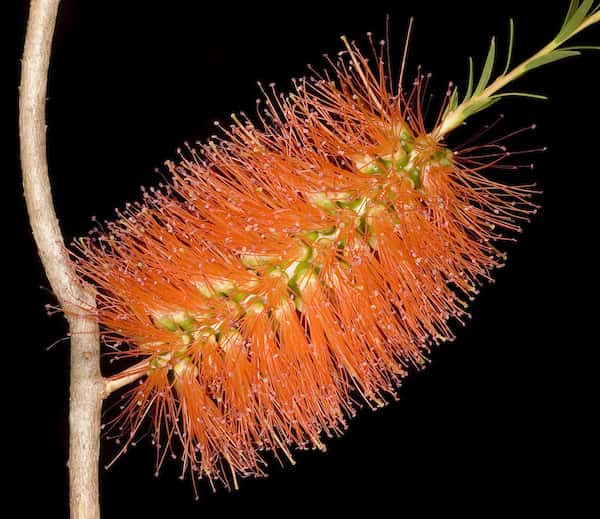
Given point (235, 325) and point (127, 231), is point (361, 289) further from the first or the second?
point (127, 231)

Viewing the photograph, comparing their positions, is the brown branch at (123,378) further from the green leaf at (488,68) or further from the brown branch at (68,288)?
the green leaf at (488,68)

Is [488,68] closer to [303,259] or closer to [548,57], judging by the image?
[548,57]

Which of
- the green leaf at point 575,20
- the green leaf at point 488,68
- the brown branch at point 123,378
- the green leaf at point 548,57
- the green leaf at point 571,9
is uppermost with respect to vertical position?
the brown branch at point 123,378

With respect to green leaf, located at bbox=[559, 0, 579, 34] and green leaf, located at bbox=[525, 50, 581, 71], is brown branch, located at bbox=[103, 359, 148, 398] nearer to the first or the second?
green leaf, located at bbox=[525, 50, 581, 71]

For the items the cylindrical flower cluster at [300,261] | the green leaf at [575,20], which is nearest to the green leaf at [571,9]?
the green leaf at [575,20]

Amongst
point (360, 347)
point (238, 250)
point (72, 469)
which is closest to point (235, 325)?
point (238, 250)

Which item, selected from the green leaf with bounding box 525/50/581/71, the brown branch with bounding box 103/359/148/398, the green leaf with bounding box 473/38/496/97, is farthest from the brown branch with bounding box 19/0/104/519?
the green leaf with bounding box 525/50/581/71

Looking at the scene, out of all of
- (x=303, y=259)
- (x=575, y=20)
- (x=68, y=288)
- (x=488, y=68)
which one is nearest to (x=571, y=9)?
(x=575, y=20)
